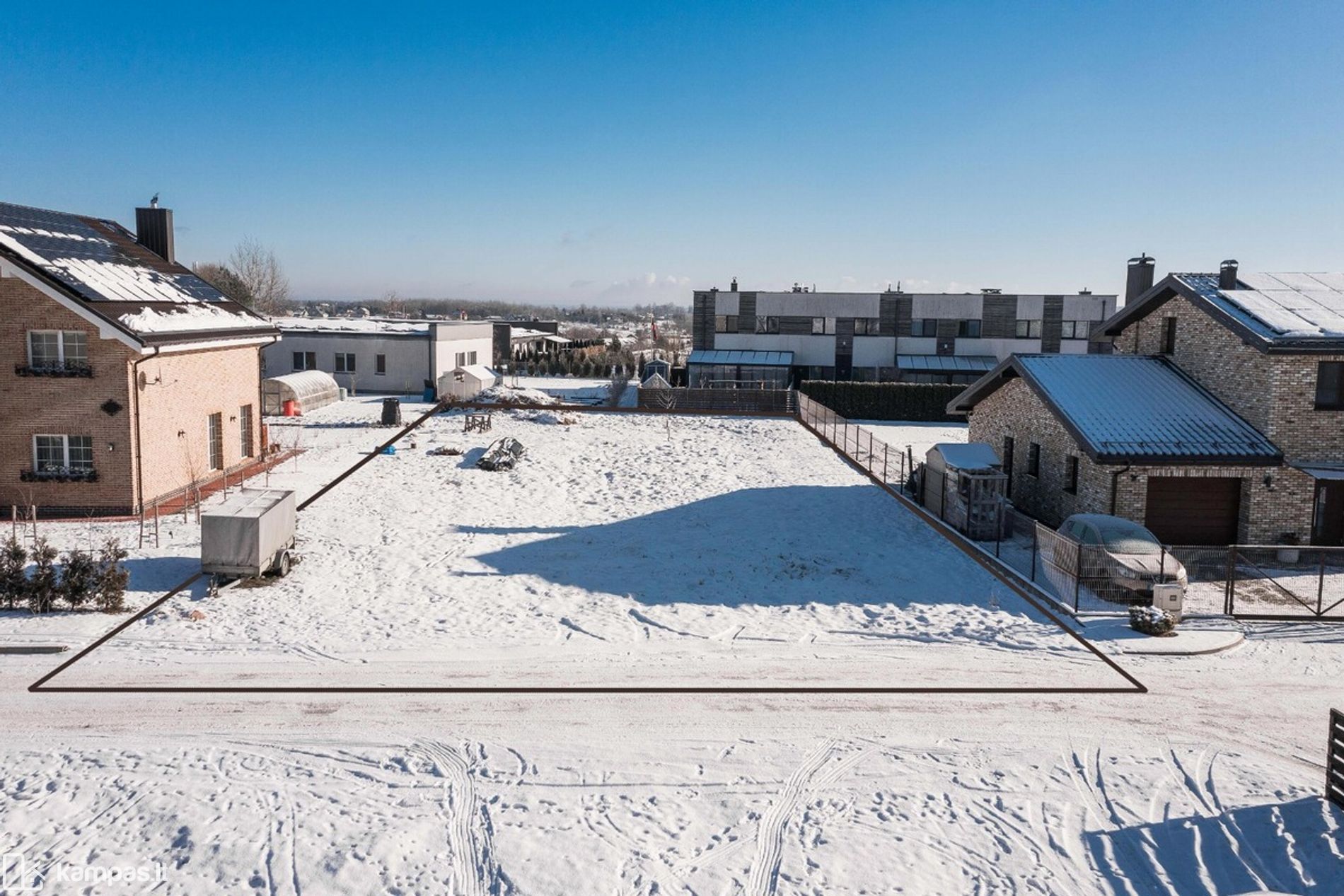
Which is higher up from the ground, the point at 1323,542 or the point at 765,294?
the point at 765,294

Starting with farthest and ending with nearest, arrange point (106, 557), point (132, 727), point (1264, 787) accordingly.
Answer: point (106, 557) < point (132, 727) < point (1264, 787)

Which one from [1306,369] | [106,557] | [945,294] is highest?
[945,294]

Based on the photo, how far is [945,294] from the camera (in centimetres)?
5688

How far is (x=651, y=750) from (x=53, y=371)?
19256mm

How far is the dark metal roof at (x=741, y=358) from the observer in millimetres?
55562

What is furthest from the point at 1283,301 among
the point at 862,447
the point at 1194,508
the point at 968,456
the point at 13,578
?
the point at 13,578

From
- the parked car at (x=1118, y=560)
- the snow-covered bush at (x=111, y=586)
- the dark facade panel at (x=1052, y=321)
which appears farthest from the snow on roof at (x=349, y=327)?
the parked car at (x=1118, y=560)

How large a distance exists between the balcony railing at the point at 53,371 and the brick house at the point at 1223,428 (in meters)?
23.8

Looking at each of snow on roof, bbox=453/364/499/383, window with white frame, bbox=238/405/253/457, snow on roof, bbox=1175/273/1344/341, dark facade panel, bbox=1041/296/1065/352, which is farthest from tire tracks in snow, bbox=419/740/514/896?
dark facade panel, bbox=1041/296/1065/352

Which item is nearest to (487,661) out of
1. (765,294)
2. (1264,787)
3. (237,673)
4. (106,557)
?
(237,673)

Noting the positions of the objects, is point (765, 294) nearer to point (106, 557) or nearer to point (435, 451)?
point (435, 451)

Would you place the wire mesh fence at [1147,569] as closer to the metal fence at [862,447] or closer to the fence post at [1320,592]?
the fence post at [1320,592]

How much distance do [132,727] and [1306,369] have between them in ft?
79.2

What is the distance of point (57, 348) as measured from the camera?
2317 cm
